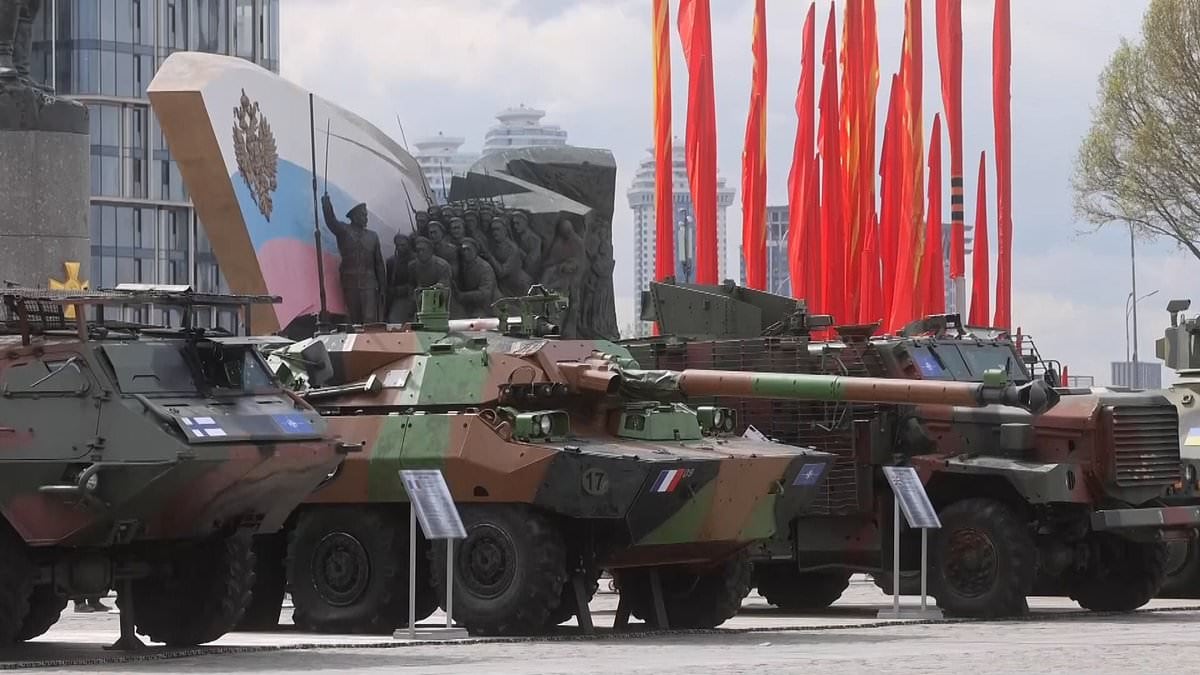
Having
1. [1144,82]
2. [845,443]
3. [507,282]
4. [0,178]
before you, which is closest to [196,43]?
[507,282]

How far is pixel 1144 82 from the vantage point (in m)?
41.1

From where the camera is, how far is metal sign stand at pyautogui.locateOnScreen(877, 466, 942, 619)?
20.0 metres

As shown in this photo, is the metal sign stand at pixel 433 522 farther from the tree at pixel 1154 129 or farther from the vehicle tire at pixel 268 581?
the tree at pixel 1154 129

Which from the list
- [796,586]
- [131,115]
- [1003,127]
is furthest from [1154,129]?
[131,115]

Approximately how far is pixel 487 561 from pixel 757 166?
28.5 m

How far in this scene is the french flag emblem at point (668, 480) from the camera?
17391mm

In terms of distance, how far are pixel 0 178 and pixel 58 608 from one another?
402 inches

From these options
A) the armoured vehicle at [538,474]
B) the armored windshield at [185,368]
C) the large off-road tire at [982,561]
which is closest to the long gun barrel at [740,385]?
the armoured vehicle at [538,474]

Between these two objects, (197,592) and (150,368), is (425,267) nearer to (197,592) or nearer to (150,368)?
(197,592)

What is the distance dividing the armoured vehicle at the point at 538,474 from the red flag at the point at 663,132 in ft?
80.0

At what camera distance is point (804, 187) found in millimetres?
46688

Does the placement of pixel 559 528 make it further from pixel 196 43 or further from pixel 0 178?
pixel 196 43

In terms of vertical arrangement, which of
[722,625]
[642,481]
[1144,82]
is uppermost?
[1144,82]

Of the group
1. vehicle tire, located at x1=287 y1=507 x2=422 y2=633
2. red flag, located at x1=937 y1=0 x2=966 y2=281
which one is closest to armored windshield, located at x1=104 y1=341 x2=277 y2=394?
vehicle tire, located at x1=287 y1=507 x2=422 y2=633
